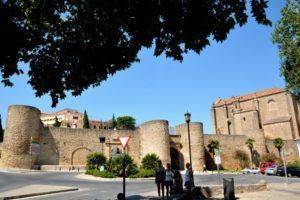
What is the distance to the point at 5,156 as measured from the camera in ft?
121

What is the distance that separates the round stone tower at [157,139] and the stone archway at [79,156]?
7.27 meters

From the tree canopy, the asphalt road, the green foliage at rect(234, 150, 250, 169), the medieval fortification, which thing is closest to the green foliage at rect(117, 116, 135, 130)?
the medieval fortification

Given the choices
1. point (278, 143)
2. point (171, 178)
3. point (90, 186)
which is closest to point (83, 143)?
point (90, 186)

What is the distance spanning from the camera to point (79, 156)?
43719mm

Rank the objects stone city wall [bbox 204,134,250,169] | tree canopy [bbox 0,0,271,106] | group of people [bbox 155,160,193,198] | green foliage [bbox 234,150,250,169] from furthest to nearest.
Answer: green foliage [bbox 234,150,250,169], stone city wall [bbox 204,134,250,169], group of people [bbox 155,160,193,198], tree canopy [bbox 0,0,271,106]

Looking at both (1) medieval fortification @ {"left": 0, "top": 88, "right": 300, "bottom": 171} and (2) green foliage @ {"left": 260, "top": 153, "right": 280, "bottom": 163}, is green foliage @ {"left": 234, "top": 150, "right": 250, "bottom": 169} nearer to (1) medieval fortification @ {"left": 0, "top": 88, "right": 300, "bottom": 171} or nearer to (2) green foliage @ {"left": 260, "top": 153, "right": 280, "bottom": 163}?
(1) medieval fortification @ {"left": 0, "top": 88, "right": 300, "bottom": 171}

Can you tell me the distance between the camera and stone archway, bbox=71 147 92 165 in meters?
43.1

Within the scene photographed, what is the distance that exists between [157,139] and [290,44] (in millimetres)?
23352

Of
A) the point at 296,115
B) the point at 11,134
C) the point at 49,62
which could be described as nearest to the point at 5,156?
the point at 11,134

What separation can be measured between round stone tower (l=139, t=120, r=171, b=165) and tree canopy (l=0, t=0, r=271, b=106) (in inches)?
1352

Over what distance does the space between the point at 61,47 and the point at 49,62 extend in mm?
564

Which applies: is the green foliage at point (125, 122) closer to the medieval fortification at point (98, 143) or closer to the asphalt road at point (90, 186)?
the medieval fortification at point (98, 143)

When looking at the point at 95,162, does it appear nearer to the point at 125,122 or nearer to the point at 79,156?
the point at 79,156

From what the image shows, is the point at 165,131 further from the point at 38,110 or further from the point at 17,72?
the point at 17,72
